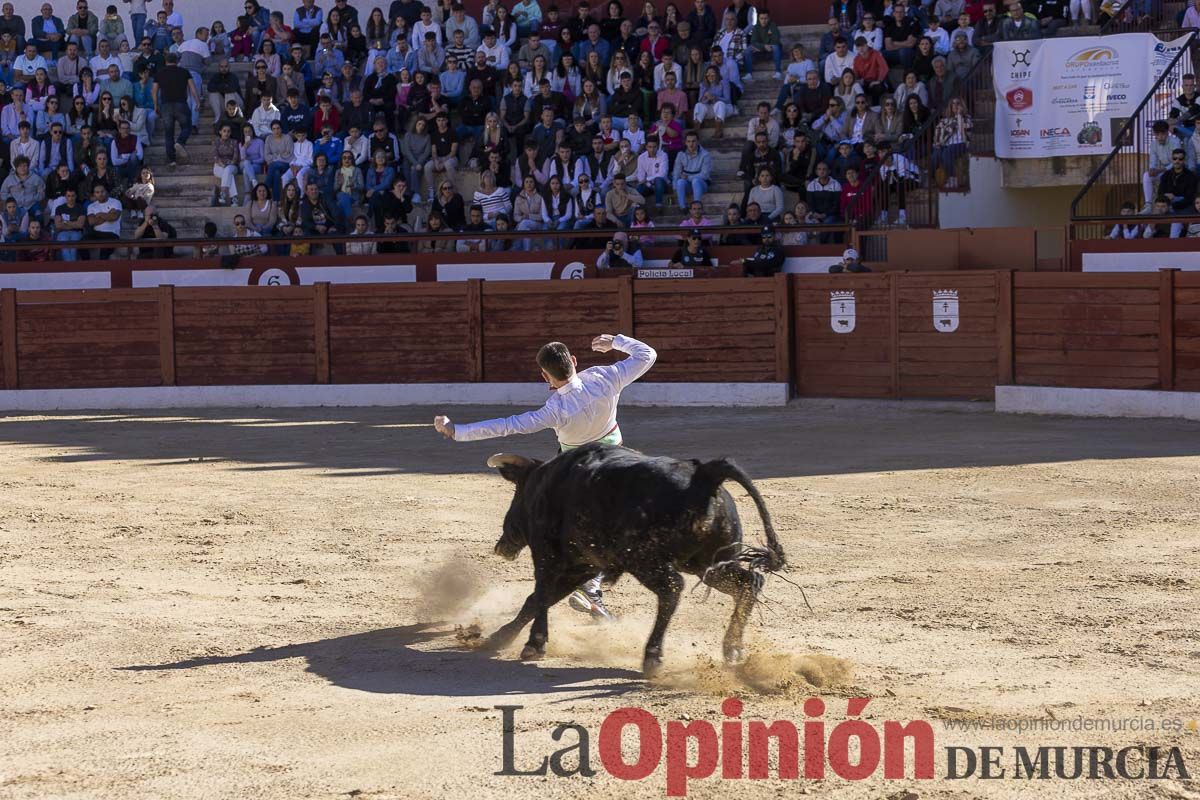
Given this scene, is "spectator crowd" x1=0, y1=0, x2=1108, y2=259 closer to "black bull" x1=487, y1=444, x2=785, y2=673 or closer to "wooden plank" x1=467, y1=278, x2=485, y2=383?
"wooden plank" x1=467, y1=278, x2=485, y2=383

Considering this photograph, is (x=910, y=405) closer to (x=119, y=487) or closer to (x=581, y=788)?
(x=119, y=487)

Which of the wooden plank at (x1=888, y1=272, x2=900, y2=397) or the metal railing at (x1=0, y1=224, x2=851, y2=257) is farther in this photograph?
the metal railing at (x1=0, y1=224, x2=851, y2=257)

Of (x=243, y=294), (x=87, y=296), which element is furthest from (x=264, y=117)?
(x=87, y=296)

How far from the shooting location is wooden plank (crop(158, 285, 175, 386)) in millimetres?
17266

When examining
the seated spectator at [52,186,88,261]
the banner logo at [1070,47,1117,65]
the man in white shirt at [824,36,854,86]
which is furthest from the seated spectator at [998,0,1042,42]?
the seated spectator at [52,186,88,261]

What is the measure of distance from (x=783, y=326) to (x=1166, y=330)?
3.77 meters

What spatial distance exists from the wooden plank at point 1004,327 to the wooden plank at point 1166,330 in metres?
1.41

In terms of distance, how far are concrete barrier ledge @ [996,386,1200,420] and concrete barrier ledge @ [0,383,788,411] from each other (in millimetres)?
2352

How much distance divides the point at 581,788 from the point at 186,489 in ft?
23.1

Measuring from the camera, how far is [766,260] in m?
15.9

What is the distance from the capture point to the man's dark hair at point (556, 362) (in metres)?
6.25

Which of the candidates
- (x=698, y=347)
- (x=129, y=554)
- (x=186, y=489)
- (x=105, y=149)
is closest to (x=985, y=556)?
(x=129, y=554)

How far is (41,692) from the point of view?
559 centimetres

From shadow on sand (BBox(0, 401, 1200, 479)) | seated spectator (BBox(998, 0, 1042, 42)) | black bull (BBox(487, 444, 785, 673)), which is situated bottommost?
shadow on sand (BBox(0, 401, 1200, 479))
